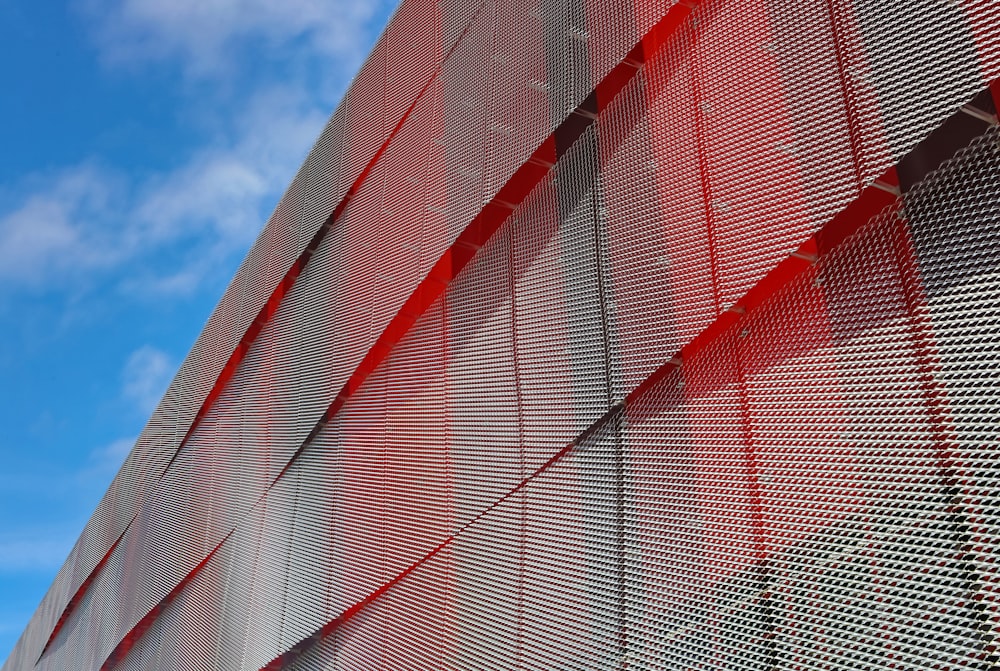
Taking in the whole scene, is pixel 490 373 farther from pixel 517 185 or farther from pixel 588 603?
pixel 588 603

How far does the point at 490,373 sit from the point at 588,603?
1760 mm

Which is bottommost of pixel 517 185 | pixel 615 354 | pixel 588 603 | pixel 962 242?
pixel 588 603

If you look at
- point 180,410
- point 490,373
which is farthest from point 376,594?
point 180,410

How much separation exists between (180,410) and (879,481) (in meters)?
12.3

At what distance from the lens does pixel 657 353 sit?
396cm

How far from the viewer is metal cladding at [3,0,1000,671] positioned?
8.98ft

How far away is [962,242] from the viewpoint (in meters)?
2.72

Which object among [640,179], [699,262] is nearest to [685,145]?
[640,179]

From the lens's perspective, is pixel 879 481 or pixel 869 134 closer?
pixel 879 481

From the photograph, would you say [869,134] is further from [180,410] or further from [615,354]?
[180,410]

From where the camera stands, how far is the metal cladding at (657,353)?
2.74 meters

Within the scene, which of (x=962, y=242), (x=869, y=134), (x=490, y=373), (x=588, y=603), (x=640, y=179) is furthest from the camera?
(x=490, y=373)

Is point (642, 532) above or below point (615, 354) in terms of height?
below

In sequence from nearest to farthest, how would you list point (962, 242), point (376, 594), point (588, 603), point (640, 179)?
point (962, 242)
point (588, 603)
point (640, 179)
point (376, 594)
